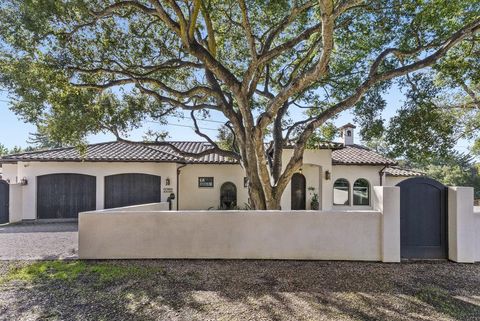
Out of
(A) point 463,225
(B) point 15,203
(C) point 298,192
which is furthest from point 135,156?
(A) point 463,225

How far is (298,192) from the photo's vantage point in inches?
606

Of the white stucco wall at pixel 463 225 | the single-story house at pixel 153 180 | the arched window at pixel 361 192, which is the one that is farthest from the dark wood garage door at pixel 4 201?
the arched window at pixel 361 192

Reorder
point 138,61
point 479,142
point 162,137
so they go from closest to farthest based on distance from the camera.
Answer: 1. point 138,61
2. point 162,137
3. point 479,142

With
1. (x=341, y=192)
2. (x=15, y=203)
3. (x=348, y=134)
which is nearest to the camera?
(x=15, y=203)

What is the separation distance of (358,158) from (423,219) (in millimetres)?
9431

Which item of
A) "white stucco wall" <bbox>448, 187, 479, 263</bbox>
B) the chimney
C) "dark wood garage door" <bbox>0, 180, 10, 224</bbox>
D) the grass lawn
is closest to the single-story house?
"dark wood garage door" <bbox>0, 180, 10, 224</bbox>

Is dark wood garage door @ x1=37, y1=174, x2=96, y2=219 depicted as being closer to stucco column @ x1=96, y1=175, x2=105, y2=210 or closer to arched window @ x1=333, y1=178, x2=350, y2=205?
stucco column @ x1=96, y1=175, x2=105, y2=210

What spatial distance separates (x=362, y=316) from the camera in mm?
4176

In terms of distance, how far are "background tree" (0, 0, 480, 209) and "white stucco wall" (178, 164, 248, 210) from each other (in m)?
5.02

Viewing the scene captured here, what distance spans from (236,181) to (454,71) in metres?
10.9

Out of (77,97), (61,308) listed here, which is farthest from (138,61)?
(61,308)

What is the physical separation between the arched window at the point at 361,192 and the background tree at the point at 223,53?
7.48 metres

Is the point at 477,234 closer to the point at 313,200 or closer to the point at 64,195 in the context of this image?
the point at 313,200

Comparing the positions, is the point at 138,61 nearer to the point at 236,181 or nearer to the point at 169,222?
the point at 169,222
